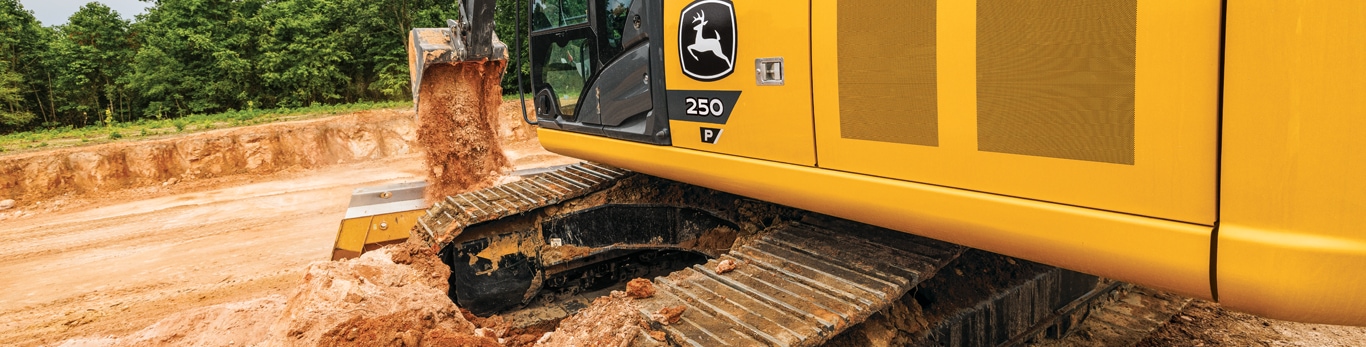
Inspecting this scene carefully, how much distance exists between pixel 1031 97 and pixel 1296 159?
1.72 ft

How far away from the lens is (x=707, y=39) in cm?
265

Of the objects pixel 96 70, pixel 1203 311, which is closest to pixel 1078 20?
pixel 1203 311

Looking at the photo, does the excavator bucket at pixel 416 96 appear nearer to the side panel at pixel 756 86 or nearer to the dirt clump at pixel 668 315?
the side panel at pixel 756 86

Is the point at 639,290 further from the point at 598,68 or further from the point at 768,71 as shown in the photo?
the point at 598,68

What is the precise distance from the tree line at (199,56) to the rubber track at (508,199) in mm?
17852

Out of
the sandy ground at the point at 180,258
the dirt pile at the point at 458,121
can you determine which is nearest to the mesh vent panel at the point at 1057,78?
the sandy ground at the point at 180,258

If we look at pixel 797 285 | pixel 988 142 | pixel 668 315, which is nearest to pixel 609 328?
pixel 668 315

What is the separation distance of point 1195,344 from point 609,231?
3.04m

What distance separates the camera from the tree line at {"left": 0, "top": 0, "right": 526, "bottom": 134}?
69.3 feet

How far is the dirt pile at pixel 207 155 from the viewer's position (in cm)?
1093

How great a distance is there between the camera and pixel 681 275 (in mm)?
2654

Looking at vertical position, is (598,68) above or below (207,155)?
above

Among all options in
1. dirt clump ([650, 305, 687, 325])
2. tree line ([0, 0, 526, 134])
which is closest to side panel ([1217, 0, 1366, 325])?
dirt clump ([650, 305, 687, 325])

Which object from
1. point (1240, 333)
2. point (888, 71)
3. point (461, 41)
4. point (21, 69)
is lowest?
point (1240, 333)
